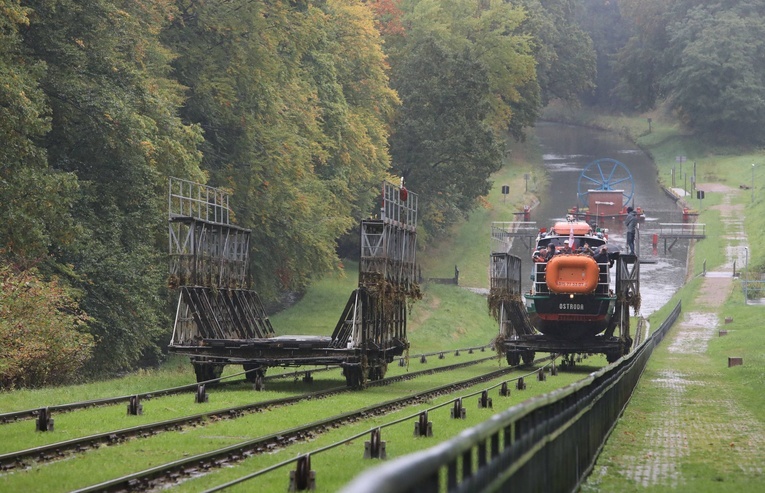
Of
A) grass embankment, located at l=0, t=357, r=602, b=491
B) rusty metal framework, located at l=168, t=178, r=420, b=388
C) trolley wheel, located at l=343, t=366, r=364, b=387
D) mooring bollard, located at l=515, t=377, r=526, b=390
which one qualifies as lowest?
grass embankment, located at l=0, t=357, r=602, b=491

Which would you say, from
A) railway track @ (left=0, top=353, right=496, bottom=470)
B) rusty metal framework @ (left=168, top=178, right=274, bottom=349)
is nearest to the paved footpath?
railway track @ (left=0, top=353, right=496, bottom=470)

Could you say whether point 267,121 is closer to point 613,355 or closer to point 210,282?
point 613,355

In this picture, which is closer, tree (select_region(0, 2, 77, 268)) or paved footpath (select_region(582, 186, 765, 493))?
paved footpath (select_region(582, 186, 765, 493))

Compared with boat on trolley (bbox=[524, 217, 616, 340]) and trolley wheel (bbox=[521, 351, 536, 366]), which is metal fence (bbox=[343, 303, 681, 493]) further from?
trolley wheel (bbox=[521, 351, 536, 366])

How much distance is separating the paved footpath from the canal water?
1838 centimetres

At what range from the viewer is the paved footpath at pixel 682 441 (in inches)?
576

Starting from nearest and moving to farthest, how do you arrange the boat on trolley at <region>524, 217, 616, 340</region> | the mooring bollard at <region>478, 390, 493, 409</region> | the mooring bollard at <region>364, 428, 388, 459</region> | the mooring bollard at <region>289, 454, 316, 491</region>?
the mooring bollard at <region>289, 454, 316, 491</region> → the mooring bollard at <region>364, 428, 388, 459</region> → the mooring bollard at <region>478, 390, 493, 409</region> → the boat on trolley at <region>524, 217, 616, 340</region>

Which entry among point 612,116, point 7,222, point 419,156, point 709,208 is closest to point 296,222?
point 7,222

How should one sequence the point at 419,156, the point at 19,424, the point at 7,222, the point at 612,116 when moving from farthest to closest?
1. the point at 612,116
2. the point at 419,156
3. the point at 7,222
4. the point at 19,424

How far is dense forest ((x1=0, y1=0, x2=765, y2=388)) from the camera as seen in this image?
32.4m

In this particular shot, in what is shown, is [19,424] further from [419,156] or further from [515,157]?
[515,157]

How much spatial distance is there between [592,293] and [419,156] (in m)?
40.4

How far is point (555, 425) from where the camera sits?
11789 millimetres

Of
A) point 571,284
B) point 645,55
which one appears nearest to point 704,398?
point 571,284
